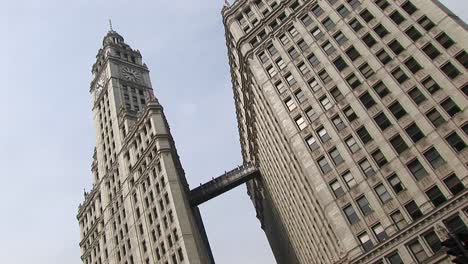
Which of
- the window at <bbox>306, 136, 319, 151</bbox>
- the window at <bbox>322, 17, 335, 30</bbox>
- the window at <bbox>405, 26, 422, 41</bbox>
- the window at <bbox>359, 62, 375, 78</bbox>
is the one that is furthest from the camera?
the window at <bbox>322, 17, 335, 30</bbox>

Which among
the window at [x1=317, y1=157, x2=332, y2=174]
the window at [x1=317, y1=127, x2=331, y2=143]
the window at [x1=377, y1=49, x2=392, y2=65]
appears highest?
the window at [x1=377, y1=49, x2=392, y2=65]

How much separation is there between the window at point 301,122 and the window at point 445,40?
59.0 feet

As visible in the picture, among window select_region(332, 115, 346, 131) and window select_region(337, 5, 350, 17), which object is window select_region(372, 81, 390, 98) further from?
window select_region(337, 5, 350, 17)

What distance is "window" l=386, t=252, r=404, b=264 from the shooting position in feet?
148

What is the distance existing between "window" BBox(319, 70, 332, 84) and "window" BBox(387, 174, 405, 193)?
Answer: 16.0 m

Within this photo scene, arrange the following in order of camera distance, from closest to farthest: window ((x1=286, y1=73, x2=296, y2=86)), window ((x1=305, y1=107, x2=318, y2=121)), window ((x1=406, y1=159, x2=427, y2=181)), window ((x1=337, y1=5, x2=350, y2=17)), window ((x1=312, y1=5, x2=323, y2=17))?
1. window ((x1=406, y1=159, x2=427, y2=181))
2. window ((x1=305, y1=107, x2=318, y2=121))
3. window ((x1=337, y1=5, x2=350, y2=17))
4. window ((x1=286, y1=73, x2=296, y2=86))
5. window ((x1=312, y1=5, x2=323, y2=17))

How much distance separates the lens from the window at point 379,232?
4746 centimetres

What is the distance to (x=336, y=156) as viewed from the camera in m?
55.0

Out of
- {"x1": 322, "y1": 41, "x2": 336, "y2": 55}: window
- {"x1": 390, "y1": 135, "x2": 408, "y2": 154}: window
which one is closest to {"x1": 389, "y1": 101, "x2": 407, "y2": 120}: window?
{"x1": 390, "y1": 135, "x2": 408, "y2": 154}: window

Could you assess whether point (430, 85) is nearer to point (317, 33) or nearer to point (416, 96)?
point (416, 96)

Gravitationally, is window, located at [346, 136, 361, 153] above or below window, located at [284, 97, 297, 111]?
below

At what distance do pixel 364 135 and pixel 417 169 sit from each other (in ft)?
24.9

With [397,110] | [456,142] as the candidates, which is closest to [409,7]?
[397,110]

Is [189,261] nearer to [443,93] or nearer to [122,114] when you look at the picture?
[443,93]
